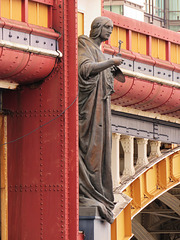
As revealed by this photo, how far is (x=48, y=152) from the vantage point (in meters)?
26.0

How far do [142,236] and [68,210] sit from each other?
24.8 metres

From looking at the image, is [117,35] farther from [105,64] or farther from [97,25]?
[105,64]

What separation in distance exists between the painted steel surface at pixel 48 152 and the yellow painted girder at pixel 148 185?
829cm

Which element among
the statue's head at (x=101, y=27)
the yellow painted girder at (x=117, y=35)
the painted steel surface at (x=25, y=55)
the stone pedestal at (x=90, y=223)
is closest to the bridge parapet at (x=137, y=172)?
the yellow painted girder at (x=117, y=35)

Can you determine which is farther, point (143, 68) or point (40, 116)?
point (143, 68)

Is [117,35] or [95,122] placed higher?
[117,35]

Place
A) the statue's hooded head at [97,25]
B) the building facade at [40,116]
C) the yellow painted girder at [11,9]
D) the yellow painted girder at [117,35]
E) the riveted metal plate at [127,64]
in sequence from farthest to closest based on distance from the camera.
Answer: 1. the riveted metal plate at [127,64]
2. the yellow painted girder at [117,35]
3. the statue's hooded head at [97,25]
4. the building facade at [40,116]
5. the yellow painted girder at [11,9]

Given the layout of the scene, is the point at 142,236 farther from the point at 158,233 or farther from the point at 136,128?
the point at 136,128

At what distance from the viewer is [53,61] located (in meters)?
26.0

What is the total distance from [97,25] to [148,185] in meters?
12.1

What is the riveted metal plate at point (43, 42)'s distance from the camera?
25.6m

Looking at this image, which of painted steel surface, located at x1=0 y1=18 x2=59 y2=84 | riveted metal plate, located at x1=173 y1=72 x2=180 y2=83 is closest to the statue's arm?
painted steel surface, located at x1=0 y1=18 x2=59 y2=84

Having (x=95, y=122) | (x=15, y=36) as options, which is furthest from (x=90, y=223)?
(x=15, y=36)

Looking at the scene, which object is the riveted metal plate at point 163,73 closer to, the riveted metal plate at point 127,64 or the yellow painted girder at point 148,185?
the riveted metal plate at point 127,64
